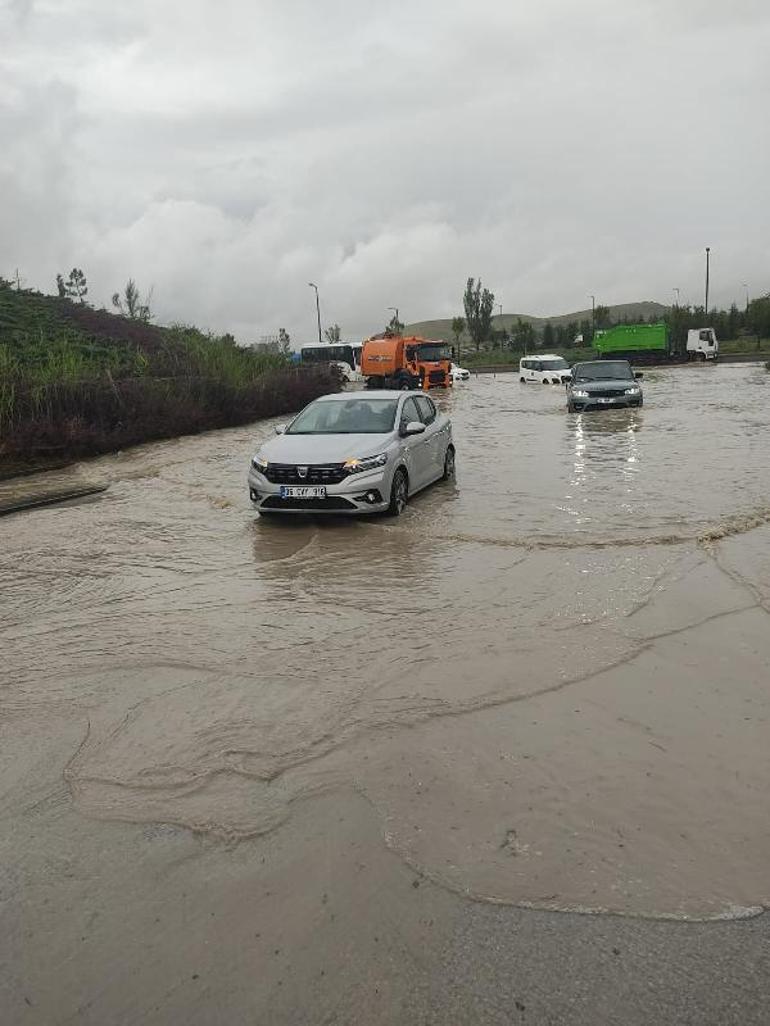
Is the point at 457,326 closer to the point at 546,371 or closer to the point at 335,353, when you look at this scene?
the point at 335,353

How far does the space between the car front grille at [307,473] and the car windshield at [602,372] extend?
56.1ft

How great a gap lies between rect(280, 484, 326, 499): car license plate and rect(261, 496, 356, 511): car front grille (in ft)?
0.13

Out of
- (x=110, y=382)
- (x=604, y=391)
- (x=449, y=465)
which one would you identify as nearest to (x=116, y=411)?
(x=110, y=382)

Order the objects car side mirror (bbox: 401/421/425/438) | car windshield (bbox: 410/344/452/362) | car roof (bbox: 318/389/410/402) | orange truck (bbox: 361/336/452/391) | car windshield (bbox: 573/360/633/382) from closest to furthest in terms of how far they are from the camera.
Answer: car side mirror (bbox: 401/421/425/438) → car roof (bbox: 318/389/410/402) → car windshield (bbox: 573/360/633/382) → orange truck (bbox: 361/336/452/391) → car windshield (bbox: 410/344/452/362)

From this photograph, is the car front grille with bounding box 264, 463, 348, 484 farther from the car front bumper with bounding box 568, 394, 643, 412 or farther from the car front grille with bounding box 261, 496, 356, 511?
the car front bumper with bounding box 568, 394, 643, 412

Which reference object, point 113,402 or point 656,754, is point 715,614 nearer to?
point 656,754

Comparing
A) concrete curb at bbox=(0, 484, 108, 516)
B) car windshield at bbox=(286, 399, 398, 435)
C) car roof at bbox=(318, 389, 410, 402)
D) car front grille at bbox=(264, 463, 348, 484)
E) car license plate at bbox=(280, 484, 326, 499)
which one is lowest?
concrete curb at bbox=(0, 484, 108, 516)

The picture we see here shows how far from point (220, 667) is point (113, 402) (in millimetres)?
16490

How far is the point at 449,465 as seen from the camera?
12.8 meters

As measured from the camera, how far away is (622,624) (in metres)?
5.80

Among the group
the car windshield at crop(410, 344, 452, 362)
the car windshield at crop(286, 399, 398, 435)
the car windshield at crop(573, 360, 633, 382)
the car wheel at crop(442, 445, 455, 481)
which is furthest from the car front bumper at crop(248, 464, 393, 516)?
the car windshield at crop(410, 344, 452, 362)

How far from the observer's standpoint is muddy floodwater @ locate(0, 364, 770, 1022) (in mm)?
3082

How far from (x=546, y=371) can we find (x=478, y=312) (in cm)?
5699

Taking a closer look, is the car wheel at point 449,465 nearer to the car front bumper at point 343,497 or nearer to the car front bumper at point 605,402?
the car front bumper at point 343,497
